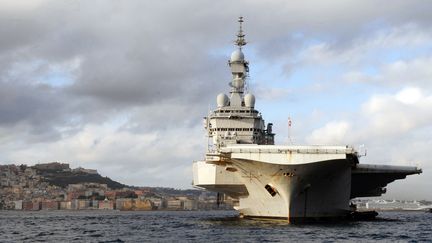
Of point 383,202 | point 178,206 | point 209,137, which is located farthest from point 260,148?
point 383,202

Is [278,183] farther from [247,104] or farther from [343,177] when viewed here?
[247,104]

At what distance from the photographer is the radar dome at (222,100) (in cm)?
5831

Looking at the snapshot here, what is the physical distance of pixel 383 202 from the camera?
7643 inches

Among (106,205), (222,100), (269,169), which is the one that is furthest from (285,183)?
(106,205)

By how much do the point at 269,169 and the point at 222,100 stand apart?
62.2ft

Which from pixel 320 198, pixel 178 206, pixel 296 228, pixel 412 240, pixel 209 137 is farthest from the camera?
pixel 178 206

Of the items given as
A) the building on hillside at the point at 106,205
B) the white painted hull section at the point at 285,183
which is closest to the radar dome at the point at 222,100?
the white painted hull section at the point at 285,183

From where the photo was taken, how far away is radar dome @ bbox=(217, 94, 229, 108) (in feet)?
191

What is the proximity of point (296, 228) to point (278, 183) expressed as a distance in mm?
3559

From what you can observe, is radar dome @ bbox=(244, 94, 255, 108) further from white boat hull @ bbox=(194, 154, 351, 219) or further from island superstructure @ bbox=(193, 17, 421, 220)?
white boat hull @ bbox=(194, 154, 351, 219)

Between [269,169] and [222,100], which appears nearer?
[269,169]

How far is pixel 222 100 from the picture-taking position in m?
58.4

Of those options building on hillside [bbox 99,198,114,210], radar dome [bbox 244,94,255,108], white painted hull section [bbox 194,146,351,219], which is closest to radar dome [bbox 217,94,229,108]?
radar dome [bbox 244,94,255,108]

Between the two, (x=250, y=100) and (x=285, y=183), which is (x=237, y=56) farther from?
(x=285, y=183)
